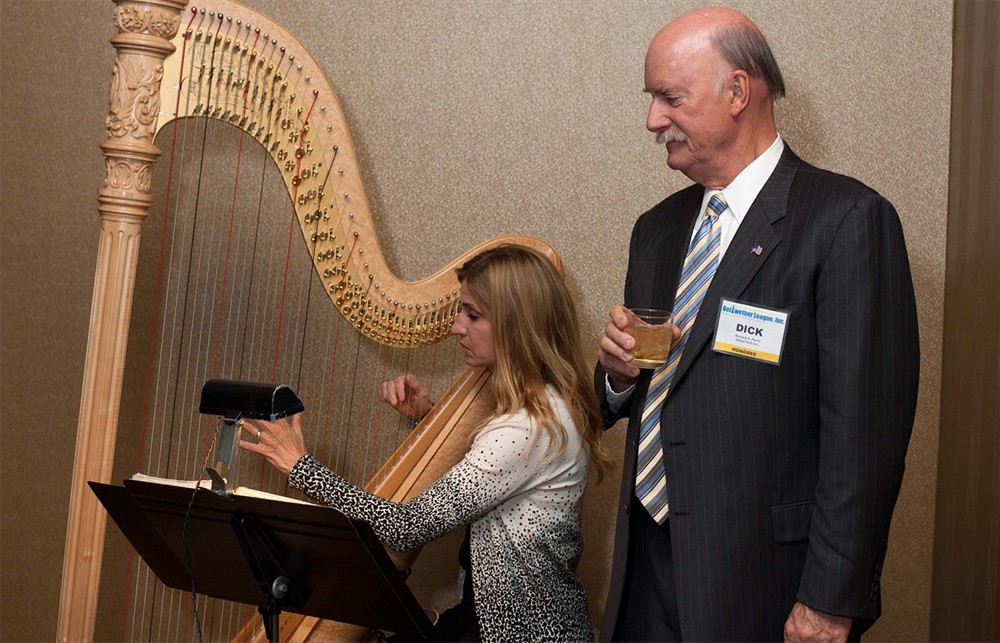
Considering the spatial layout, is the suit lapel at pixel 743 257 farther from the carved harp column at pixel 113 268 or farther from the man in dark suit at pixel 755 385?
the carved harp column at pixel 113 268

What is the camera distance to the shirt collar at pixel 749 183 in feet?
6.28

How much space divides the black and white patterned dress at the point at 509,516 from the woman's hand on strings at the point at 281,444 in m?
0.03

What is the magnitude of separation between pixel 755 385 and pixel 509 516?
2.54 ft

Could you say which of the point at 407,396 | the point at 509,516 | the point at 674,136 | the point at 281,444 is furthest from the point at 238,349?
the point at 674,136

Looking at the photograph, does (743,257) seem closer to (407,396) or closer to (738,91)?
(738,91)

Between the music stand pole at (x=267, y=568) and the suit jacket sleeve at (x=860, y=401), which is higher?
the suit jacket sleeve at (x=860, y=401)

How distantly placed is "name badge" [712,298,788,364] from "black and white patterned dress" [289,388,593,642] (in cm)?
62

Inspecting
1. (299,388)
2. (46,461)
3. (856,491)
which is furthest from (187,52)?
(46,461)

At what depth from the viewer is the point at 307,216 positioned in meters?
2.31

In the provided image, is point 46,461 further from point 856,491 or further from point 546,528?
point 856,491

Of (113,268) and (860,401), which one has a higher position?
(113,268)

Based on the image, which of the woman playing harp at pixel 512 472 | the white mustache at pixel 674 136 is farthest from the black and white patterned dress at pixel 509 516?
the white mustache at pixel 674 136

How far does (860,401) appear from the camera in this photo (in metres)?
1.69

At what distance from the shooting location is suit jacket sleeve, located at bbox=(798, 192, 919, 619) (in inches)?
66.3
